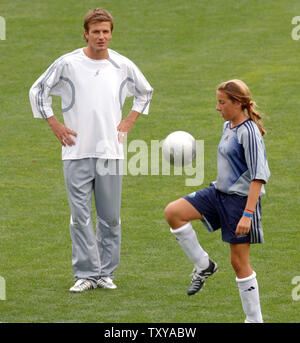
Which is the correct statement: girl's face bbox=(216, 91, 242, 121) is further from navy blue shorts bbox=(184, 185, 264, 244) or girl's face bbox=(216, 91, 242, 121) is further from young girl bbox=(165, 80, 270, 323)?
navy blue shorts bbox=(184, 185, 264, 244)

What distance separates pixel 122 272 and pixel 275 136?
23.4ft

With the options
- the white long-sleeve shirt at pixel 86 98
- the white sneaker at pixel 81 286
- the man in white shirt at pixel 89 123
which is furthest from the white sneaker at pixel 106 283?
the white long-sleeve shirt at pixel 86 98

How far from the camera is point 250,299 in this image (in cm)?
749

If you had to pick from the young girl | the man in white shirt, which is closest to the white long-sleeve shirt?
the man in white shirt

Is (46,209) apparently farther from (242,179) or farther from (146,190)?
(242,179)

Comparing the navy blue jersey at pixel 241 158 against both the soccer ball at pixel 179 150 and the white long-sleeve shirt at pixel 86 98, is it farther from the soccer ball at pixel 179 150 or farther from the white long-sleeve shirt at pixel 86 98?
the white long-sleeve shirt at pixel 86 98

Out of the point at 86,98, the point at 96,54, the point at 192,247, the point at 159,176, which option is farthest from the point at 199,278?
the point at 159,176

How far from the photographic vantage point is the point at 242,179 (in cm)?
754

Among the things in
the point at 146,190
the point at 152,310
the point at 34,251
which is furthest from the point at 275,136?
the point at 152,310

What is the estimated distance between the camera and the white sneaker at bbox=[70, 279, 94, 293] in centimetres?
891

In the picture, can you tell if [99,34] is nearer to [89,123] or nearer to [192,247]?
[89,123]

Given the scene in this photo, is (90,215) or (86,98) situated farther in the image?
(90,215)

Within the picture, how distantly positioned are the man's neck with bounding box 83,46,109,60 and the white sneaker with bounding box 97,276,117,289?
2.16 metres

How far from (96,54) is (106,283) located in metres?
2.24
